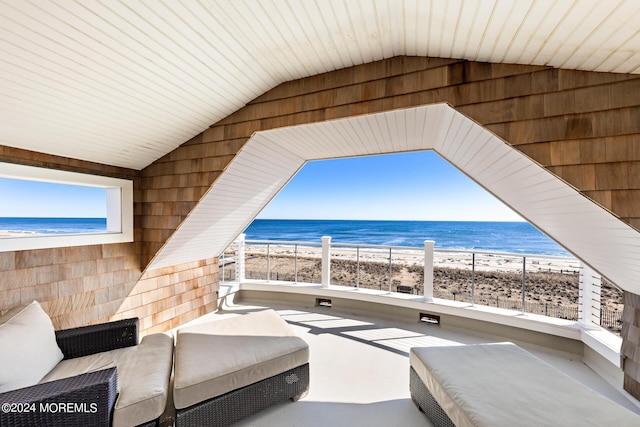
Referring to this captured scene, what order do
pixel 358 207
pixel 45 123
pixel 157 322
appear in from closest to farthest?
pixel 45 123 < pixel 157 322 < pixel 358 207

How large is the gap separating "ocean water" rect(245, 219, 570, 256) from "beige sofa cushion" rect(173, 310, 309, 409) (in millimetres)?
15912

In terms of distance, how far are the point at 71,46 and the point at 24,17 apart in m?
0.23

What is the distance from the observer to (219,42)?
185 cm

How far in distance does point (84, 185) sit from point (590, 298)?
17.4ft

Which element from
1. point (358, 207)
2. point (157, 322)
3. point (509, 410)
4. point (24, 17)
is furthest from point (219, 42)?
point (358, 207)

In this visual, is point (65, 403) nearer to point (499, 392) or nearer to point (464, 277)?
point (499, 392)

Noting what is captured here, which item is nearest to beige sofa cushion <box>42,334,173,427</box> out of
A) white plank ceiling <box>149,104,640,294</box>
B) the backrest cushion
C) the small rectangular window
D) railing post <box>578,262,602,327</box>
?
the backrest cushion

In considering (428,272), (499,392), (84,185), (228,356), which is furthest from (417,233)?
(84,185)

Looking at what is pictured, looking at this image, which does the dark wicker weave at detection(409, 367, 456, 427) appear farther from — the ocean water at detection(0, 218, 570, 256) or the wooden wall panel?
the ocean water at detection(0, 218, 570, 256)

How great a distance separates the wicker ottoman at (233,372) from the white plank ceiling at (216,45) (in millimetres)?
1986

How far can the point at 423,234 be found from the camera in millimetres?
19312

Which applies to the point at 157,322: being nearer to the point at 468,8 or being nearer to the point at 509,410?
the point at 509,410

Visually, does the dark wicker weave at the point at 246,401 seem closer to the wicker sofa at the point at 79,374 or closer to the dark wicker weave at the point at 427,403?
the wicker sofa at the point at 79,374

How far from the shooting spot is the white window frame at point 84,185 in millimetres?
2289
